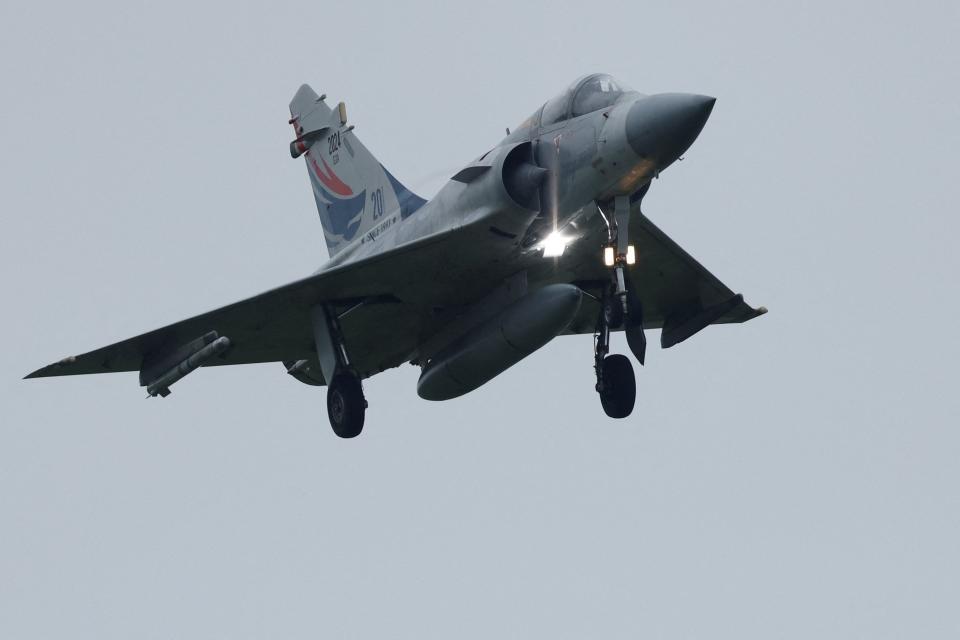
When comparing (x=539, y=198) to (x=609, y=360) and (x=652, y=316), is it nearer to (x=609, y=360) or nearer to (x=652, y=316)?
(x=609, y=360)

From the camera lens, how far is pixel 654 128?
22047 millimetres

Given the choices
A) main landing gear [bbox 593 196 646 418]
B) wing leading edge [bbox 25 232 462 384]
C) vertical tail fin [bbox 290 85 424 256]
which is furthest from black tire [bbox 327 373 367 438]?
main landing gear [bbox 593 196 646 418]

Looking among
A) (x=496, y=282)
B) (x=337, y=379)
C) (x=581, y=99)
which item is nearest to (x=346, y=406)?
(x=337, y=379)

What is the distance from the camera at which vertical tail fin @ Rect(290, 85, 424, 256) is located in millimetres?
28078

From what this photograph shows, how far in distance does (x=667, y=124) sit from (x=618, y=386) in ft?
15.2

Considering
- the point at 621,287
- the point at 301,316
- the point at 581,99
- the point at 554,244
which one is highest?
the point at 581,99

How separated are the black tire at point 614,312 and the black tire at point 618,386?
85.5 inches

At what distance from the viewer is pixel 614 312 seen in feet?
74.7

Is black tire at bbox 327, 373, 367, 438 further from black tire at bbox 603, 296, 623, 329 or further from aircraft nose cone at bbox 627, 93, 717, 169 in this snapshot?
aircraft nose cone at bbox 627, 93, 717, 169

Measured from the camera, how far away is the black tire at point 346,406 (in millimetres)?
24625

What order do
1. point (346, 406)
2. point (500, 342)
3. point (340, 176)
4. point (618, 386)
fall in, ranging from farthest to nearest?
point (340, 176) < point (618, 386) < point (346, 406) < point (500, 342)

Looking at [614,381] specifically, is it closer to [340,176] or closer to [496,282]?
[496,282]

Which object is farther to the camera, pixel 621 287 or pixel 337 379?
pixel 337 379

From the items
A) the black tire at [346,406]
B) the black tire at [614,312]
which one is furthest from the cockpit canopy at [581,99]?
the black tire at [346,406]
